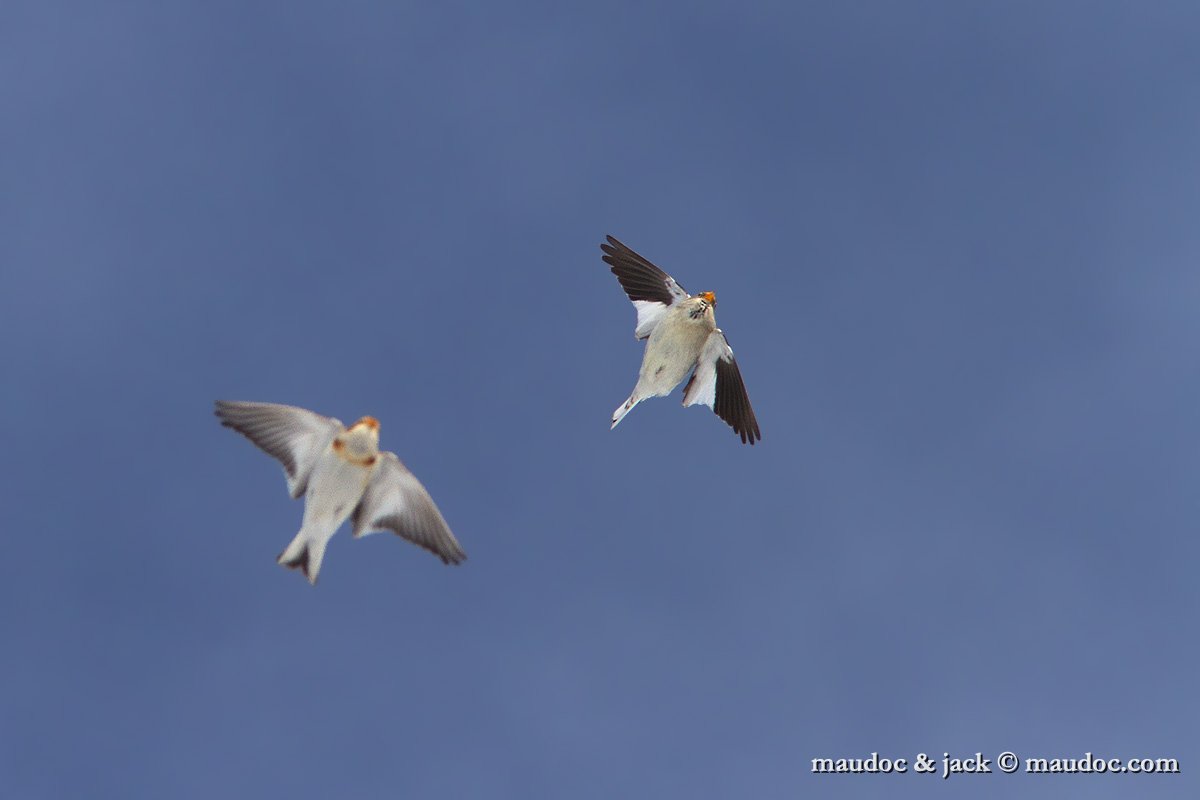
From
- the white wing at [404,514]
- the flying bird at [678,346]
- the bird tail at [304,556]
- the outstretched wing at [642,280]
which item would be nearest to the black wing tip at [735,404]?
the flying bird at [678,346]

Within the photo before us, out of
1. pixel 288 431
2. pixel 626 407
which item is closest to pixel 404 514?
pixel 288 431

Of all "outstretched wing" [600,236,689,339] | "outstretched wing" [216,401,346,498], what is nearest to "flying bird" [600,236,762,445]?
"outstretched wing" [600,236,689,339]

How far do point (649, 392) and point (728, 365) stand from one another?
2.57 metres

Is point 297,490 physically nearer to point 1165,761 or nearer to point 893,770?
point 893,770

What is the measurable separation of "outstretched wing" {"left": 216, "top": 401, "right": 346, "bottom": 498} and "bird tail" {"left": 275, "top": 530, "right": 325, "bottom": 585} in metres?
1.00

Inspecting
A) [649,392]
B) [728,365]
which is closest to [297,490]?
[649,392]

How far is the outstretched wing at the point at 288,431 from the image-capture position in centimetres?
2641

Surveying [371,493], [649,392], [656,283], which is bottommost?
[371,493]

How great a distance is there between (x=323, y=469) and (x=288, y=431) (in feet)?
3.81

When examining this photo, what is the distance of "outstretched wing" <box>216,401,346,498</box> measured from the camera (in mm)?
26406

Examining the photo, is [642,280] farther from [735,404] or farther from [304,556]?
[304,556]

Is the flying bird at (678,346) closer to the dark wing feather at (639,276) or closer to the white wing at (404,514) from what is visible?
the dark wing feather at (639,276)

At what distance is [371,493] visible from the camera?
27484 mm

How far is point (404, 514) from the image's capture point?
2759 centimetres
